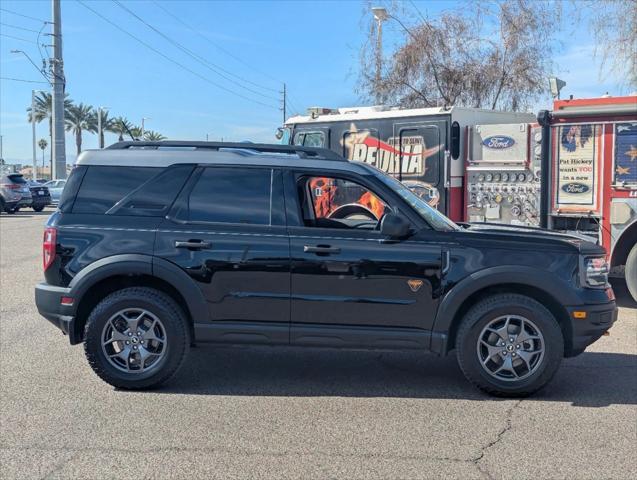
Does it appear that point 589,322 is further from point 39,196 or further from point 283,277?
point 39,196

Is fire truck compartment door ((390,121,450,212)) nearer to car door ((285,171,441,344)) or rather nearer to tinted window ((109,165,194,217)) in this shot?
car door ((285,171,441,344))

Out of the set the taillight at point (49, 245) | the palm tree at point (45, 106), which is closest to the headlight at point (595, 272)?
the taillight at point (49, 245)

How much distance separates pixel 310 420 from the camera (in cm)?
471

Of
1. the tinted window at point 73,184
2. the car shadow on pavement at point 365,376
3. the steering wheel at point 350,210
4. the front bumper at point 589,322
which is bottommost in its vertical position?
the car shadow on pavement at point 365,376

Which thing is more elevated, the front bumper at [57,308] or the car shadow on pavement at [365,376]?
the front bumper at [57,308]

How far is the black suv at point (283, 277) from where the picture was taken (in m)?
5.14

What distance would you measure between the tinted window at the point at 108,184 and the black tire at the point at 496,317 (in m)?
2.84

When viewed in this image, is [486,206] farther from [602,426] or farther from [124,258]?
[124,258]

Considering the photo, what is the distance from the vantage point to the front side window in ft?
18.1

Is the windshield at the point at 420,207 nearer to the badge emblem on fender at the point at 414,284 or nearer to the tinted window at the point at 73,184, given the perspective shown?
the badge emblem on fender at the point at 414,284

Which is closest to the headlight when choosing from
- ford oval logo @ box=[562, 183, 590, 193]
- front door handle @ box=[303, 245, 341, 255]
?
front door handle @ box=[303, 245, 341, 255]

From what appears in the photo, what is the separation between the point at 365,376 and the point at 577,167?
4456 mm

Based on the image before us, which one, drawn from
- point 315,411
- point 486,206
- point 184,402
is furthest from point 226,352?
point 486,206

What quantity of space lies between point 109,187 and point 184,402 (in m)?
1.85
